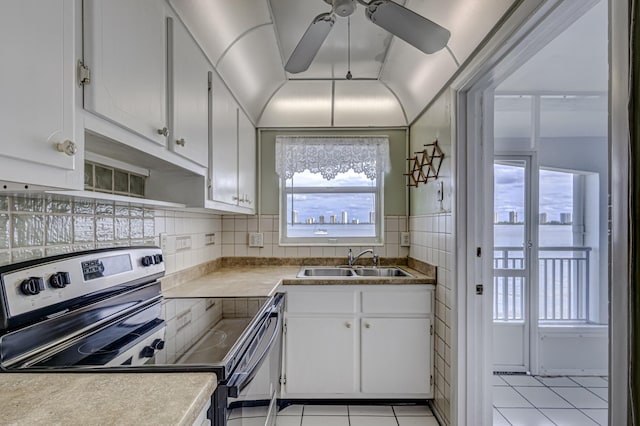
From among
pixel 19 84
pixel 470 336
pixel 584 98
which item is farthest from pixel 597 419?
pixel 19 84

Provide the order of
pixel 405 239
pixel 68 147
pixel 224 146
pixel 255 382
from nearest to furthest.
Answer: pixel 68 147 → pixel 255 382 → pixel 224 146 → pixel 405 239

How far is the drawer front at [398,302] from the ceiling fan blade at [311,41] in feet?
4.77

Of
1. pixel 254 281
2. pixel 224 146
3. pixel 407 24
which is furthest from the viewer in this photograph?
pixel 254 281

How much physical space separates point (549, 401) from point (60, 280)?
2922mm

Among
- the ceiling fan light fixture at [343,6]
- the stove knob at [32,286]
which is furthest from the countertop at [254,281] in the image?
the ceiling fan light fixture at [343,6]

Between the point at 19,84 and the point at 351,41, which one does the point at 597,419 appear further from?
the point at 19,84

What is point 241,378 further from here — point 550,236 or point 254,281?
point 550,236

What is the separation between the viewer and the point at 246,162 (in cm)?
258

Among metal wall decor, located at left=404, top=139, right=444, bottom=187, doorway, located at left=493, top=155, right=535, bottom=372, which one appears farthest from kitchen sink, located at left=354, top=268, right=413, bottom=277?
doorway, located at left=493, top=155, right=535, bottom=372

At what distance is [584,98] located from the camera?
2725 millimetres

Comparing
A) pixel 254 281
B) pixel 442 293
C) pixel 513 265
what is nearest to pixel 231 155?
pixel 254 281

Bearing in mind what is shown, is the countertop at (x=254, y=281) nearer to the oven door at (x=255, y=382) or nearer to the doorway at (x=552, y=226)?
the oven door at (x=255, y=382)

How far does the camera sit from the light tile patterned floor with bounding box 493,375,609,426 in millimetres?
2113

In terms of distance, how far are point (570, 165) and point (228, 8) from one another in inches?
119
